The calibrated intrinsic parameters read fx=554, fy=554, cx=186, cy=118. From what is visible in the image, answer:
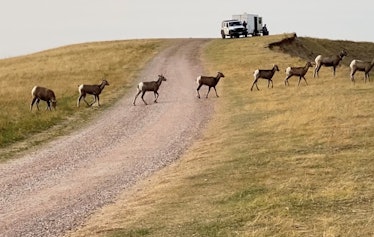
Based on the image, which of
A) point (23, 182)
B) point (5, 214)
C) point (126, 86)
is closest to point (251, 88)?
point (126, 86)

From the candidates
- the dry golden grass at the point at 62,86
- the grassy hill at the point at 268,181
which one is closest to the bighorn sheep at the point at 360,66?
the grassy hill at the point at 268,181

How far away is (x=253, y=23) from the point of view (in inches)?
3211

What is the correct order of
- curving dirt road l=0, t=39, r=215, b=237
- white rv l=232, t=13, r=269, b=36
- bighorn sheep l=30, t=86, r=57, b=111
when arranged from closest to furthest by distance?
curving dirt road l=0, t=39, r=215, b=237 < bighorn sheep l=30, t=86, r=57, b=111 < white rv l=232, t=13, r=269, b=36

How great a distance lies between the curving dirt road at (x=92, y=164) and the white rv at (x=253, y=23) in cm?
4985

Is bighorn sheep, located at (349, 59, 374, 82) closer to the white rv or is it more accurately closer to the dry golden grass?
the dry golden grass

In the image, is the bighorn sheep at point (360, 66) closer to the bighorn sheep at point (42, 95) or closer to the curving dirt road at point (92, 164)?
the curving dirt road at point (92, 164)

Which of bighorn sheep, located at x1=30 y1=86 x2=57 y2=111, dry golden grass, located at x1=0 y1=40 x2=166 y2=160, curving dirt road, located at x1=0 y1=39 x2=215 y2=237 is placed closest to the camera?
curving dirt road, located at x1=0 y1=39 x2=215 y2=237

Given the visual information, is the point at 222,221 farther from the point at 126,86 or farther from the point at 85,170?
the point at 126,86

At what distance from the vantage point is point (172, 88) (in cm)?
3866

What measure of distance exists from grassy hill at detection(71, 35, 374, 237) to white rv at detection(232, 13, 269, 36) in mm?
54798

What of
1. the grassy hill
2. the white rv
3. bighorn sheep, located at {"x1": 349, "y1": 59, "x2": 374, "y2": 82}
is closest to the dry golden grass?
the grassy hill

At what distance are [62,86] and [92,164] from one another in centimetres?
2489

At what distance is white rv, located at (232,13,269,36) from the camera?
79.9 m

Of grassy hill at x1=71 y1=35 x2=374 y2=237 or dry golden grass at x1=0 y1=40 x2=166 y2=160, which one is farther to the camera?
dry golden grass at x1=0 y1=40 x2=166 y2=160
